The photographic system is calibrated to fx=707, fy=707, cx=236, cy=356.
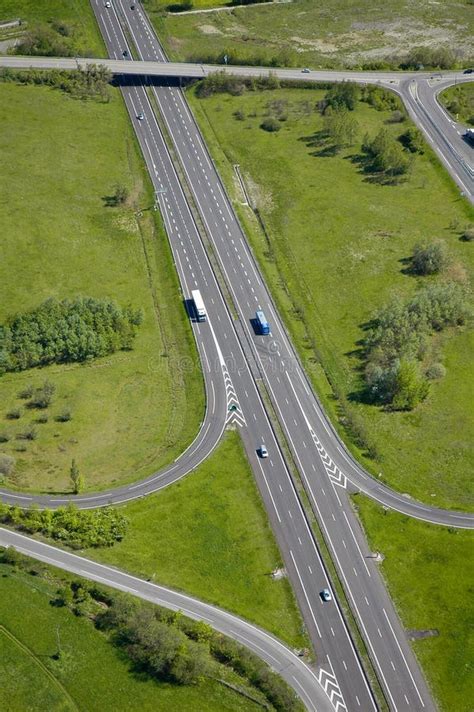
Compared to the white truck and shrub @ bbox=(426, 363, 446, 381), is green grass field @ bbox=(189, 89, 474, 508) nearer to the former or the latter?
shrub @ bbox=(426, 363, 446, 381)

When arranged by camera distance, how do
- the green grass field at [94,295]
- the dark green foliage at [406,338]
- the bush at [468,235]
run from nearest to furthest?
the green grass field at [94,295]
the dark green foliage at [406,338]
the bush at [468,235]

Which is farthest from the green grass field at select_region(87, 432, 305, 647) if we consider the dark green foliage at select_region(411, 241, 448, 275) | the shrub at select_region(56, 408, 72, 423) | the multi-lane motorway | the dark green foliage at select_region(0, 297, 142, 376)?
the dark green foliage at select_region(411, 241, 448, 275)

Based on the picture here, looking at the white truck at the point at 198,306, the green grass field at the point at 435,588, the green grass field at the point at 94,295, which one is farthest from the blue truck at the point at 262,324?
the green grass field at the point at 435,588

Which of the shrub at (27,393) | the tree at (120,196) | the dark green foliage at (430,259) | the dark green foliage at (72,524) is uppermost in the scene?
the tree at (120,196)

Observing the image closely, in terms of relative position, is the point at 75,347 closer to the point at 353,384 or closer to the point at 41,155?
the point at 353,384

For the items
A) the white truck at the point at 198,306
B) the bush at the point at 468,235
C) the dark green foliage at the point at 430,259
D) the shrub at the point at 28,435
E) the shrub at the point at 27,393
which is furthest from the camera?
the bush at the point at 468,235

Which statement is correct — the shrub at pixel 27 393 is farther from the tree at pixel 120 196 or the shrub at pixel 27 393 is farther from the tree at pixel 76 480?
the tree at pixel 120 196

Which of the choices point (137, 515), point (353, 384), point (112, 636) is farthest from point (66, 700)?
point (353, 384)

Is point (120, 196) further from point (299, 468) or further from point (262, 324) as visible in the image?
point (299, 468)
